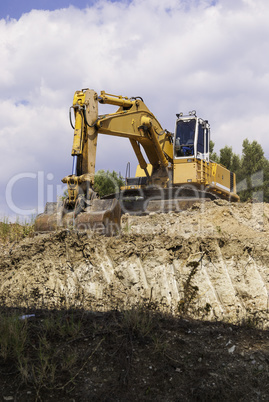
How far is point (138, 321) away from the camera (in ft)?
15.9

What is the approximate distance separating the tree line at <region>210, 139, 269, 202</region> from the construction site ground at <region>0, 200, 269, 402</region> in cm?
2264

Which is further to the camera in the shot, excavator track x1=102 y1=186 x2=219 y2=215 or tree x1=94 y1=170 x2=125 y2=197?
tree x1=94 y1=170 x2=125 y2=197

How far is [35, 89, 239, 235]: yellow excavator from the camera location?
10078 millimetres

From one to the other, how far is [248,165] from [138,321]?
28039 mm

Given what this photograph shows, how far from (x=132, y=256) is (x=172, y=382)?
4101 mm

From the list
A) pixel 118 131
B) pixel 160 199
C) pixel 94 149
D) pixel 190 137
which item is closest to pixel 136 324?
pixel 94 149

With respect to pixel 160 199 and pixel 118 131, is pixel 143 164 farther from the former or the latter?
pixel 118 131

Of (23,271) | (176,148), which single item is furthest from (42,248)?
(176,148)

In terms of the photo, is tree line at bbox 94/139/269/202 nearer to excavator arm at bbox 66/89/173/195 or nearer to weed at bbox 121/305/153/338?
excavator arm at bbox 66/89/173/195

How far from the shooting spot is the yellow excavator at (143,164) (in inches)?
397

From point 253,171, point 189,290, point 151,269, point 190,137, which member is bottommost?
point 189,290

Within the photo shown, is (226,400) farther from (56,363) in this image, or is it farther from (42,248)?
(42,248)

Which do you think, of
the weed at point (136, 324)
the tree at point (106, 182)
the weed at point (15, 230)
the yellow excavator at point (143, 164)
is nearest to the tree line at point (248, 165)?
the tree at point (106, 182)

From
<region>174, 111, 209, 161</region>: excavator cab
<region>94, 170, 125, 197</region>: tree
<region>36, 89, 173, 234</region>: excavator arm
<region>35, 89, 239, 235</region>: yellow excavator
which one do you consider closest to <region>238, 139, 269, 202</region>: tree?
<region>94, 170, 125, 197</region>: tree
